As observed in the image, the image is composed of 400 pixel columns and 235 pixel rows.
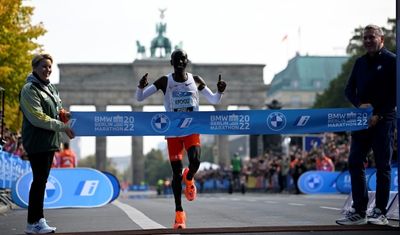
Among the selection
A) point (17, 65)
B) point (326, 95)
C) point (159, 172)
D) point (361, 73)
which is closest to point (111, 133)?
point (361, 73)

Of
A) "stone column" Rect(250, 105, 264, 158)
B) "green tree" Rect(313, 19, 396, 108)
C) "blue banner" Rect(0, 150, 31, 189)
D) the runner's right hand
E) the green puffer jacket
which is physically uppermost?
"green tree" Rect(313, 19, 396, 108)

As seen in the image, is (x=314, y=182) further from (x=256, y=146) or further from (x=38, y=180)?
(x=256, y=146)

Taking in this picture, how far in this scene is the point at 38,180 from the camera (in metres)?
8.80

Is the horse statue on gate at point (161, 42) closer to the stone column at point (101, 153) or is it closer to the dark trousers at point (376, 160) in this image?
the stone column at point (101, 153)

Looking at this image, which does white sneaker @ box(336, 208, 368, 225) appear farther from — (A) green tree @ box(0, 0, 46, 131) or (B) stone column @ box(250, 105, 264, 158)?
(B) stone column @ box(250, 105, 264, 158)

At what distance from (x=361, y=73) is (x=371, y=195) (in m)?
1.91

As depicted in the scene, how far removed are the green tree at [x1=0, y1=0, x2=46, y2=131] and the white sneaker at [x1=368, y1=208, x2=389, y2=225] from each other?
20.1 m

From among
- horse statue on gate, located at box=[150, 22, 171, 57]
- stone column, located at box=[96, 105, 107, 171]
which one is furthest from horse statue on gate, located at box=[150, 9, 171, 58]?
stone column, located at box=[96, 105, 107, 171]

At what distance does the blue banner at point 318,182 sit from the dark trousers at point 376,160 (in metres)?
20.0

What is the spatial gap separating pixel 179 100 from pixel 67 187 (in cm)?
815

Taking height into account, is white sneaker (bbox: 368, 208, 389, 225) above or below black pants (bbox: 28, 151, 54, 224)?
below

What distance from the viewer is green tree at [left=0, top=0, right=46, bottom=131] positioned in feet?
95.8

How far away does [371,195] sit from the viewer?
421 inches

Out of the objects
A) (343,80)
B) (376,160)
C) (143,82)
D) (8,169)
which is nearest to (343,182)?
(8,169)
